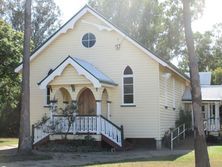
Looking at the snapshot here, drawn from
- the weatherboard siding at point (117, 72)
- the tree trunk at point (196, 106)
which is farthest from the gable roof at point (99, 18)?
the tree trunk at point (196, 106)

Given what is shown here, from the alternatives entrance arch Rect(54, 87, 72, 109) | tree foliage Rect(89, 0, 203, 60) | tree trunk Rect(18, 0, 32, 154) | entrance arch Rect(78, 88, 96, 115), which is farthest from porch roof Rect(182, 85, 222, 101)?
tree foliage Rect(89, 0, 203, 60)

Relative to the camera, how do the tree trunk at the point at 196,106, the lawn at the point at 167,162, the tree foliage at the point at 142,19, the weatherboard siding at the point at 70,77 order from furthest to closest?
the tree foliage at the point at 142,19 < the weatherboard siding at the point at 70,77 < the lawn at the point at 167,162 < the tree trunk at the point at 196,106

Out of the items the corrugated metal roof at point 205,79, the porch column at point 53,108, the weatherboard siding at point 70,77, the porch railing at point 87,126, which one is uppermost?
the corrugated metal roof at point 205,79

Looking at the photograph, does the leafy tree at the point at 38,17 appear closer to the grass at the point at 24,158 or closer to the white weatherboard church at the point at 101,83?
the white weatherboard church at the point at 101,83

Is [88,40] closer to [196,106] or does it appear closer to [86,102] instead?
[86,102]

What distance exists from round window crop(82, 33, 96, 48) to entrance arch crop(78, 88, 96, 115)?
2980 millimetres

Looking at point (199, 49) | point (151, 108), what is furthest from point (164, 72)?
point (199, 49)

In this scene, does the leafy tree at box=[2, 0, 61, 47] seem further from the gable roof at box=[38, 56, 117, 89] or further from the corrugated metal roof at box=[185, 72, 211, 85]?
the gable roof at box=[38, 56, 117, 89]

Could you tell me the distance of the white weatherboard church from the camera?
26.2 m

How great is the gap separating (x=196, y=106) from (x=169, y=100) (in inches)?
683

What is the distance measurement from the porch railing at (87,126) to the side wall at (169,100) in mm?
Result: 3511

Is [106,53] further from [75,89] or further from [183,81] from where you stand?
[183,81]

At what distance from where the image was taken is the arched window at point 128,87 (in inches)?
1118

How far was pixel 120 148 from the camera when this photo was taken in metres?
25.7
